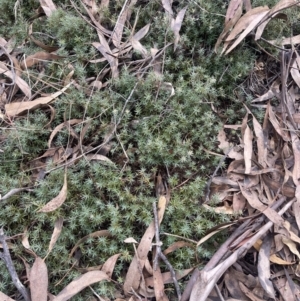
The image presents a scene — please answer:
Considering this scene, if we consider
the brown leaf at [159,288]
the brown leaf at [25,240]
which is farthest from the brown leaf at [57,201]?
the brown leaf at [159,288]

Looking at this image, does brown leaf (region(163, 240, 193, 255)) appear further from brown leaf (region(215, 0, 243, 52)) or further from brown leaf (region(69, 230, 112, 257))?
brown leaf (region(215, 0, 243, 52))

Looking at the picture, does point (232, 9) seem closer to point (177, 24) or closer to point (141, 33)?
point (177, 24)

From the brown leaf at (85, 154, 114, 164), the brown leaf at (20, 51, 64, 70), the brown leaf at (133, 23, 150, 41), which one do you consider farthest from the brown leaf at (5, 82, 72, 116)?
the brown leaf at (133, 23, 150, 41)

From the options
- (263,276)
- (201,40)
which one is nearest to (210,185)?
(263,276)

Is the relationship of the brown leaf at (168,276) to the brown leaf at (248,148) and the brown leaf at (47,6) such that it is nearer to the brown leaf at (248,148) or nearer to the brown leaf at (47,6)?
the brown leaf at (248,148)

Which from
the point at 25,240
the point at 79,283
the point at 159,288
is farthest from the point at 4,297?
the point at 159,288

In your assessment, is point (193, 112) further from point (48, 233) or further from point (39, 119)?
point (48, 233)
